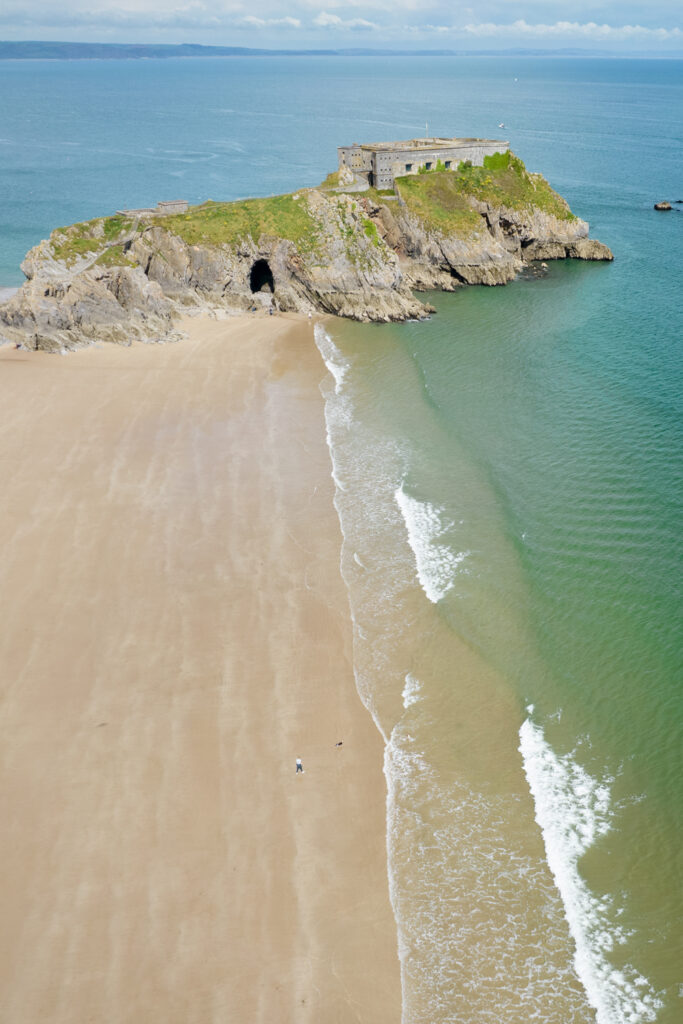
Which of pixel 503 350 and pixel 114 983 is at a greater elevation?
pixel 503 350

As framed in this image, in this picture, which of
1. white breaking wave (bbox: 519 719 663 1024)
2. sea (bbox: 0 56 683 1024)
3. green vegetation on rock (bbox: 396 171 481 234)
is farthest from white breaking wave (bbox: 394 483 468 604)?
green vegetation on rock (bbox: 396 171 481 234)

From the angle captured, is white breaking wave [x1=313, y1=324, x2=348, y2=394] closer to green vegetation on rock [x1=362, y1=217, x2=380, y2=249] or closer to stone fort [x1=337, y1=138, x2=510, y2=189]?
green vegetation on rock [x1=362, y1=217, x2=380, y2=249]

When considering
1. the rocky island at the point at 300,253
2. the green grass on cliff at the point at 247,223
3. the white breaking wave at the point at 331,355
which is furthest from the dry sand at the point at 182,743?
the green grass on cliff at the point at 247,223

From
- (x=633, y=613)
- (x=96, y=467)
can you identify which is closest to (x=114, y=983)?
(x=633, y=613)

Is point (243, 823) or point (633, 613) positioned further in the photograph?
point (633, 613)

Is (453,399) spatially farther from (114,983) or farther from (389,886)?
(114,983)

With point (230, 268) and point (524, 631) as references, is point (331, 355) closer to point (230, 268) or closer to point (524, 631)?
point (230, 268)
